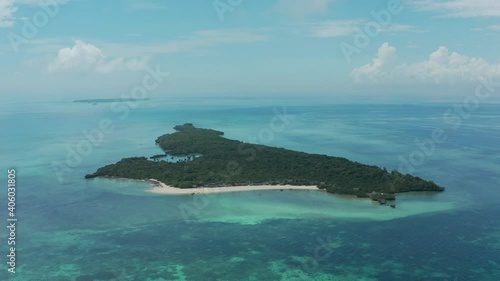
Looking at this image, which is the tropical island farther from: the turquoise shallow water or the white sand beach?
the turquoise shallow water

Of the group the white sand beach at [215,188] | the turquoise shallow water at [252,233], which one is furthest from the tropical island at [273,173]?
the turquoise shallow water at [252,233]

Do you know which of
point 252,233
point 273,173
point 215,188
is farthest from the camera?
point 273,173

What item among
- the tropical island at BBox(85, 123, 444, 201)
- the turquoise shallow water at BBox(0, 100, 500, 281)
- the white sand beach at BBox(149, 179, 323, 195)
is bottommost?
the turquoise shallow water at BBox(0, 100, 500, 281)

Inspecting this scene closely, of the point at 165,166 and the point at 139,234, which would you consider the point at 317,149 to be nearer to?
the point at 165,166

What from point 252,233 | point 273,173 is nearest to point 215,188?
point 273,173

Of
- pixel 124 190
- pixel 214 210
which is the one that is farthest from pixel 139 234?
pixel 124 190

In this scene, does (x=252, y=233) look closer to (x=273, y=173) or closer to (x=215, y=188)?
(x=215, y=188)

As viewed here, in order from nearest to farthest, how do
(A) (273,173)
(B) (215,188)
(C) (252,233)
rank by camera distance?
(C) (252,233)
(B) (215,188)
(A) (273,173)

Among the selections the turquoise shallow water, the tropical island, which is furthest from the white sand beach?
the turquoise shallow water

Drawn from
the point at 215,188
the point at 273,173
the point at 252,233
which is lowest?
the point at 252,233
